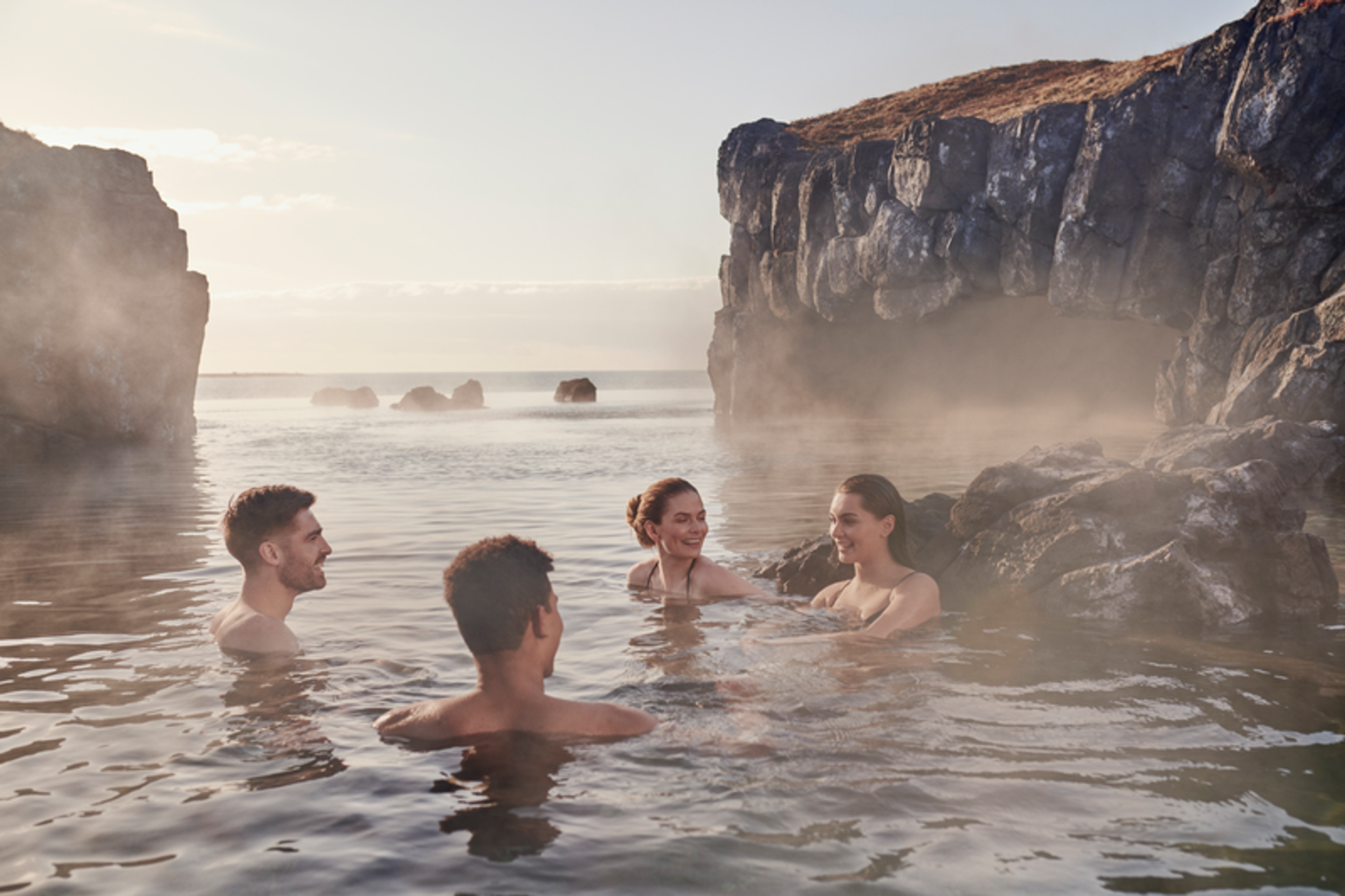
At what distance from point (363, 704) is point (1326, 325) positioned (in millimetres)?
23030

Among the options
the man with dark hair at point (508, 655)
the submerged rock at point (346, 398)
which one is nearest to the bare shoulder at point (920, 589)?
the man with dark hair at point (508, 655)

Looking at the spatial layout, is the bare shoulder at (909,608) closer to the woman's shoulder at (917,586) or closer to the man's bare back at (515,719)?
the woman's shoulder at (917,586)

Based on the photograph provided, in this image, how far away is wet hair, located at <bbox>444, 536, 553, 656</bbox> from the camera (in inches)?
169

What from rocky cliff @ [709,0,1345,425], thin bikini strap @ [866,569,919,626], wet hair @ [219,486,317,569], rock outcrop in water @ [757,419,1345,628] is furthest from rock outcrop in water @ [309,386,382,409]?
thin bikini strap @ [866,569,919,626]

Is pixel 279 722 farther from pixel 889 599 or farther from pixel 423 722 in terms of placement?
pixel 889 599

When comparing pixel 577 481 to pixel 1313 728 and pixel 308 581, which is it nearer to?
pixel 308 581

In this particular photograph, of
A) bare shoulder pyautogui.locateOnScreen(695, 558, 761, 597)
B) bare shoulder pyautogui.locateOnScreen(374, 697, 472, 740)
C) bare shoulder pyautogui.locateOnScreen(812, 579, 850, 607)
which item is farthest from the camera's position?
bare shoulder pyautogui.locateOnScreen(695, 558, 761, 597)

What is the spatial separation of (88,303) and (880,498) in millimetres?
32779

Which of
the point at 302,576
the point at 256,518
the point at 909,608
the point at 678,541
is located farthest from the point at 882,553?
the point at 256,518

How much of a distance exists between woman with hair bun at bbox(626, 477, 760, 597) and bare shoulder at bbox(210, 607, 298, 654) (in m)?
2.87

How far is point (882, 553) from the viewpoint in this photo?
7371mm

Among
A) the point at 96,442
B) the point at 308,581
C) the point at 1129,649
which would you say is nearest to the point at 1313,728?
the point at 1129,649

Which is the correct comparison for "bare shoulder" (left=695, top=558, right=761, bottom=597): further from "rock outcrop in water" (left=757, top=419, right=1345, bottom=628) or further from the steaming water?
"rock outcrop in water" (left=757, top=419, right=1345, bottom=628)

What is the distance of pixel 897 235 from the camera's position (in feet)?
115
